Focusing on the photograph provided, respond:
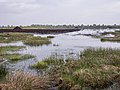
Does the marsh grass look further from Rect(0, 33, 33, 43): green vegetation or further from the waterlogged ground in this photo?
Rect(0, 33, 33, 43): green vegetation

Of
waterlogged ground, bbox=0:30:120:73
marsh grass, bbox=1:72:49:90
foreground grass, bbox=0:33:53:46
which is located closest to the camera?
marsh grass, bbox=1:72:49:90

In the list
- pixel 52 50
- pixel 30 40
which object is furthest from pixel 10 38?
pixel 52 50

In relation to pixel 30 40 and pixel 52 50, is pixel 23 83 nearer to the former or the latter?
pixel 52 50

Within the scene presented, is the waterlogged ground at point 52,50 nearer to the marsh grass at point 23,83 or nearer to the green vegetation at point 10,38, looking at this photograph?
the marsh grass at point 23,83

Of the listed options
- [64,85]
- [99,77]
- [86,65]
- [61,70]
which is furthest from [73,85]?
[86,65]

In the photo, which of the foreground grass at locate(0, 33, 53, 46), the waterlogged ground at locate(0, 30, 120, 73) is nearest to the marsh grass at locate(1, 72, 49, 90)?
the waterlogged ground at locate(0, 30, 120, 73)

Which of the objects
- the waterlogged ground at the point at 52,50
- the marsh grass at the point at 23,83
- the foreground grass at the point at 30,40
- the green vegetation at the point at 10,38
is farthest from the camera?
the green vegetation at the point at 10,38

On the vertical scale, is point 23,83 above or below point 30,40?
above

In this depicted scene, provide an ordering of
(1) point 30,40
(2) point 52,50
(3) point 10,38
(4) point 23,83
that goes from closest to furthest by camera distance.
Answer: (4) point 23,83
(2) point 52,50
(1) point 30,40
(3) point 10,38

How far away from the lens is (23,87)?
42.4ft

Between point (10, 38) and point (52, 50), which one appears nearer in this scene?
point (52, 50)

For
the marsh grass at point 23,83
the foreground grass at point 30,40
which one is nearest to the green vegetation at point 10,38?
the foreground grass at point 30,40

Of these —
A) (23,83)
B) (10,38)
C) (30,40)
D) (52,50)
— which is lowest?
(10,38)

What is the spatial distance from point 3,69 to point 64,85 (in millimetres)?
4702
